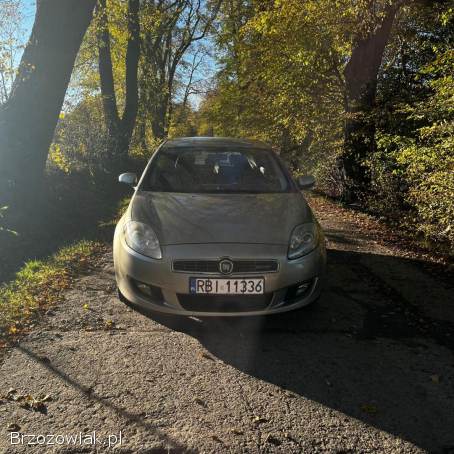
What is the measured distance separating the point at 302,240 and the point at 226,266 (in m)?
0.75

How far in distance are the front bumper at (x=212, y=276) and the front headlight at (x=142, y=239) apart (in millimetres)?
52

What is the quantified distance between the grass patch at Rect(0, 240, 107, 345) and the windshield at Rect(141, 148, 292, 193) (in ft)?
5.02

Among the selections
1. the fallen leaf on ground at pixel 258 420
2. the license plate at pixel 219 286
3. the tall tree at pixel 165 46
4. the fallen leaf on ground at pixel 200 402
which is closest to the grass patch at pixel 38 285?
the license plate at pixel 219 286

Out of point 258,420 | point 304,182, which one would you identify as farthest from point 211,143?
point 258,420

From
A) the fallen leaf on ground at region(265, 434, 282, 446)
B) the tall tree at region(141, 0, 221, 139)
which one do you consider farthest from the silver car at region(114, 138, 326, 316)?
the tall tree at region(141, 0, 221, 139)

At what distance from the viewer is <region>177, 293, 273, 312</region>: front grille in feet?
11.2

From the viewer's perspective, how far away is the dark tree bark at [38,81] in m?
6.96

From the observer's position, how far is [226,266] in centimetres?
339

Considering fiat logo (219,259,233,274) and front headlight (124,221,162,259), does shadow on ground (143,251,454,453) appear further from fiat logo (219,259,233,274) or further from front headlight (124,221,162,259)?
Result: front headlight (124,221,162,259)

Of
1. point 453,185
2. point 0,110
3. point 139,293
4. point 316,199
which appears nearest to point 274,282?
point 139,293

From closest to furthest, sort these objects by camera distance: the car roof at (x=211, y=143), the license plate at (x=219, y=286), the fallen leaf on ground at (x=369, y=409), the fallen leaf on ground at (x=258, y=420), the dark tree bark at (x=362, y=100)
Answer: the fallen leaf on ground at (x=258, y=420) < the fallen leaf on ground at (x=369, y=409) < the license plate at (x=219, y=286) < the car roof at (x=211, y=143) < the dark tree bark at (x=362, y=100)

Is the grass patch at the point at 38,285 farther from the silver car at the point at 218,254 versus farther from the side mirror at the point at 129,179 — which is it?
the side mirror at the point at 129,179

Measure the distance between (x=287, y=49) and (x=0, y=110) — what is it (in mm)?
7391

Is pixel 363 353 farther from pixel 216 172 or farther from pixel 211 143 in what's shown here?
pixel 211 143
